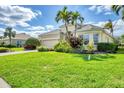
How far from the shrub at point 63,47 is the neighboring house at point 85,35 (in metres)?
0.67

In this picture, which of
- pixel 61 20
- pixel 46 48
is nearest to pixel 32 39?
pixel 46 48

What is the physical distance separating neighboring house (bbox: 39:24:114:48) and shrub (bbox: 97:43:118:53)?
2.32 ft

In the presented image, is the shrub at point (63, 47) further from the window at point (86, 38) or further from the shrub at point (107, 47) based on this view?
the shrub at point (107, 47)

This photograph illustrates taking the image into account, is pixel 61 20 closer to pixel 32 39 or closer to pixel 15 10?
pixel 32 39

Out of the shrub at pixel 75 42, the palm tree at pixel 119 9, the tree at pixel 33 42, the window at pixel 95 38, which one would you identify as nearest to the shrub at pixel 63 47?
the shrub at pixel 75 42

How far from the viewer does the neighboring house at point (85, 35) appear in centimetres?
1777

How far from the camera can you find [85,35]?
18.9 meters

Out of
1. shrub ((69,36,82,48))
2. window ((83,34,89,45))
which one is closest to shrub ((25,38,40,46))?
shrub ((69,36,82,48))

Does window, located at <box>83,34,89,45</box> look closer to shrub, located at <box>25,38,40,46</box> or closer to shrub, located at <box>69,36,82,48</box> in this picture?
shrub, located at <box>69,36,82,48</box>

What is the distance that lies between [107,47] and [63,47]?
3.74 meters

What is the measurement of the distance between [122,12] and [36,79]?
41.9ft

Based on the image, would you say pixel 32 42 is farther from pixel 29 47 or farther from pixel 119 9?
pixel 119 9

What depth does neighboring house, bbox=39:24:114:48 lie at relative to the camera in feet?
58.3
